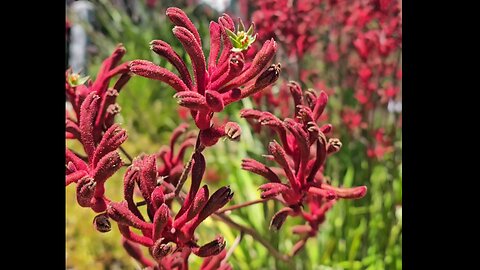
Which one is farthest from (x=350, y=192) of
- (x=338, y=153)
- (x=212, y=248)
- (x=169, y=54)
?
(x=338, y=153)

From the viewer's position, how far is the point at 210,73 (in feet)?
2.75

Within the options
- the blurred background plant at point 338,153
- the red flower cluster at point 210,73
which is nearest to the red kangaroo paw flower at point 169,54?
the red flower cluster at point 210,73

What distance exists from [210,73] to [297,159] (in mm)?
243

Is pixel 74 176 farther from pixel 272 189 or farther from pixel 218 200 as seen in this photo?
pixel 272 189

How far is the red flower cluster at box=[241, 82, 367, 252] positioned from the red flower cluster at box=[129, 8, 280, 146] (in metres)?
0.08

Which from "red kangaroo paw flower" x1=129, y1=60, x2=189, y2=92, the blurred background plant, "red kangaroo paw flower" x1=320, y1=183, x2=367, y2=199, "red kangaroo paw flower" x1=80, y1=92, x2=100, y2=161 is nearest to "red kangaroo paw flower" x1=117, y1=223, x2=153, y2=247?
"red kangaroo paw flower" x1=80, y1=92, x2=100, y2=161

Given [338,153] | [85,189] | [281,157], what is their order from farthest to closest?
[338,153], [281,157], [85,189]

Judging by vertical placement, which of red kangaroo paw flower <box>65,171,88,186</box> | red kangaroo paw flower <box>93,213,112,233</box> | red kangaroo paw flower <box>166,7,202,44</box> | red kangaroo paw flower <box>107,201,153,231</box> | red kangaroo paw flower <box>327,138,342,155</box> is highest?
red kangaroo paw flower <box>166,7,202,44</box>

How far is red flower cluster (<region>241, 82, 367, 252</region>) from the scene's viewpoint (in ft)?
3.02

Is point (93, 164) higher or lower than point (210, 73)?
lower

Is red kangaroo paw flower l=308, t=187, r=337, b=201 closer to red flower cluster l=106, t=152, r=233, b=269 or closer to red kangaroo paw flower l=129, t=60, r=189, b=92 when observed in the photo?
red flower cluster l=106, t=152, r=233, b=269
